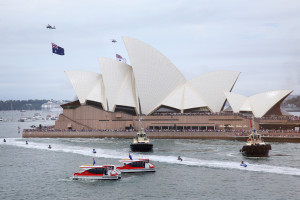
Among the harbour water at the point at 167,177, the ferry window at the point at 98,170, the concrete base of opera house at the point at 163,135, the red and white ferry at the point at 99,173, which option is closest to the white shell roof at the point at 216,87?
the concrete base of opera house at the point at 163,135

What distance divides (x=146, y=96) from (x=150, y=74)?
441 centimetres

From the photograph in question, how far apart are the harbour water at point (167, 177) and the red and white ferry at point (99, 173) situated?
25.2 inches

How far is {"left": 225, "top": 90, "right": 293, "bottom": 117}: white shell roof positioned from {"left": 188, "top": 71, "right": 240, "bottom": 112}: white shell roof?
7.56 ft

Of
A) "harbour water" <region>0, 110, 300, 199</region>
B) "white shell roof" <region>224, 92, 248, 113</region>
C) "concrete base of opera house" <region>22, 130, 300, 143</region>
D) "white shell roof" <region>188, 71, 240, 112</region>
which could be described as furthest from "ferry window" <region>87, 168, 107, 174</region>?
"white shell roof" <region>188, 71, 240, 112</region>

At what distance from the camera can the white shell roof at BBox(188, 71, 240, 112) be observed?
3381 inches

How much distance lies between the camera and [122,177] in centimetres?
4022

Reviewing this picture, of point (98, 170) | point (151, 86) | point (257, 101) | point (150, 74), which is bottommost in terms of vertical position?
point (98, 170)

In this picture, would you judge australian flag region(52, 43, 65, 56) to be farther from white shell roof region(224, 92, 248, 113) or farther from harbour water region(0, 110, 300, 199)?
white shell roof region(224, 92, 248, 113)

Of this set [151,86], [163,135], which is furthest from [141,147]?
[151,86]

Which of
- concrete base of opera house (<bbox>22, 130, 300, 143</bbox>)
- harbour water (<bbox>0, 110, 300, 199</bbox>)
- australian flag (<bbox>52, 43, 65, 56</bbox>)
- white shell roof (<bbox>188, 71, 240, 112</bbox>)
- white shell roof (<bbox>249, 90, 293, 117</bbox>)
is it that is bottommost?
harbour water (<bbox>0, 110, 300, 199</bbox>)

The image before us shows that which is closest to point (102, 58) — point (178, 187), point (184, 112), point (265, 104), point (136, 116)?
point (136, 116)

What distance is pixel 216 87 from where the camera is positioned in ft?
282

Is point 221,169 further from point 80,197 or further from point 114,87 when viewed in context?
point 114,87

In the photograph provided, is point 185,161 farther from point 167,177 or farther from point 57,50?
point 57,50
